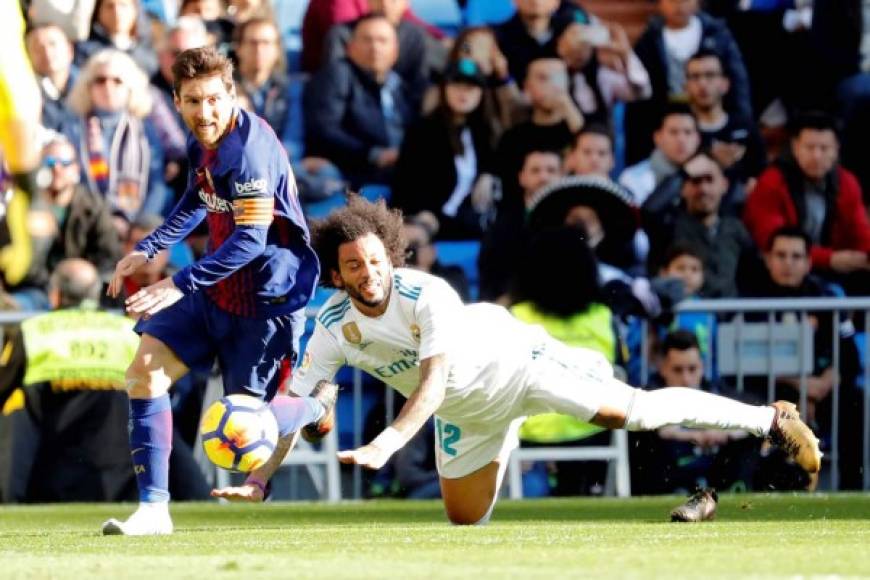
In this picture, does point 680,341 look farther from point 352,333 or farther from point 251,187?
point 251,187

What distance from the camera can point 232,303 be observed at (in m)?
8.96

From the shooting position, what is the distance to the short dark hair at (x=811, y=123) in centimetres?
1455

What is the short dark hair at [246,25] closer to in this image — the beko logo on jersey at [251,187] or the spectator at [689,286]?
the spectator at [689,286]

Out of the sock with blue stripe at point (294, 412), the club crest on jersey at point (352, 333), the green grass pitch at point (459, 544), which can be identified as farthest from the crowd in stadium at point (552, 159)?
the sock with blue stripe at point (294, 412)

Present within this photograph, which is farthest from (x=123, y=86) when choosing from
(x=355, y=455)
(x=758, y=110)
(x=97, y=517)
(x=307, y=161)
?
(x=355, y=455)

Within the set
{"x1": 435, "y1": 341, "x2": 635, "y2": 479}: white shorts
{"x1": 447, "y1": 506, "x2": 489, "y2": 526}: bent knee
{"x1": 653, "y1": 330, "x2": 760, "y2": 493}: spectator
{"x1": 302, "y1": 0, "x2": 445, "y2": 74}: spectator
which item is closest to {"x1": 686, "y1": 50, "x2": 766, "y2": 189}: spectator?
{"x1": 653, "y1": 330, "x2": 760, "y2": 493}: spectator

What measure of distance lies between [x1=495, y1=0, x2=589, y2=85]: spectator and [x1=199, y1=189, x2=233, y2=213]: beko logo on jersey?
602 cm

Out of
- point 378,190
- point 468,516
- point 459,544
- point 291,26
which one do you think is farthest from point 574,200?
point 459,544

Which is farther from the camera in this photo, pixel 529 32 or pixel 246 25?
pixel 529 32

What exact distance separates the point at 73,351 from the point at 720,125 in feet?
17.6

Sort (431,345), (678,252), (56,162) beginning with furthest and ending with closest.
→ (678,252)
(56,162)
(431,345)

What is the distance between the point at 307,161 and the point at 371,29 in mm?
1061

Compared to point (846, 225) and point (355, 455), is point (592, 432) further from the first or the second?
point (355, 455)

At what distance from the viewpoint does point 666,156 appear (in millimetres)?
14570
